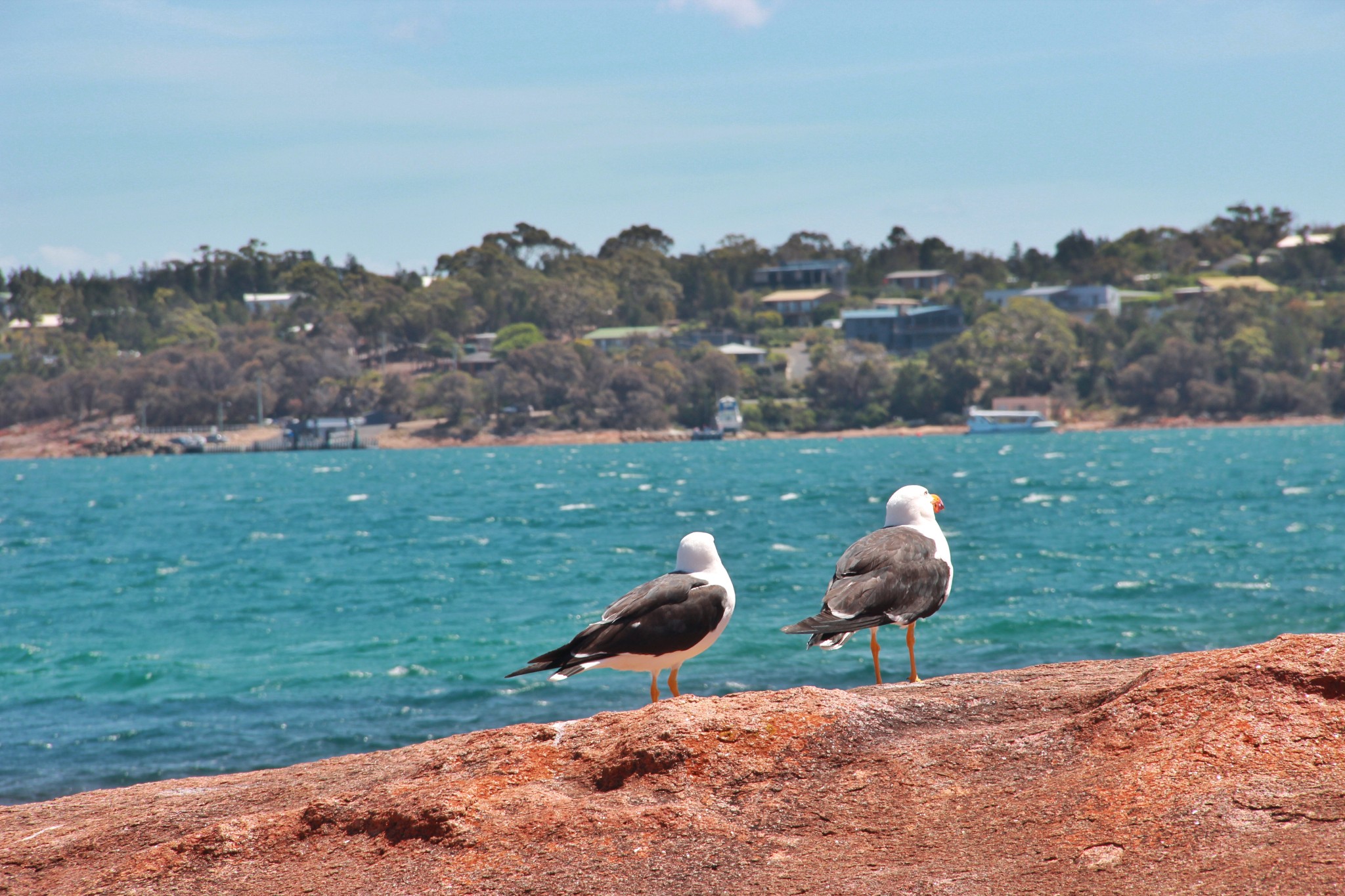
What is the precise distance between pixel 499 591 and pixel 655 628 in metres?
23.8

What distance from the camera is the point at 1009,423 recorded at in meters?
129

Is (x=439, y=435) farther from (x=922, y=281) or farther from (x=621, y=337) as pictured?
(x=922, y=281)

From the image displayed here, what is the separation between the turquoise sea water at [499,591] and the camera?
16953 millimetres

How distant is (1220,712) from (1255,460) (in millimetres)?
80063

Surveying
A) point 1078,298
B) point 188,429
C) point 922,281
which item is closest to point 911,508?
point 188,429

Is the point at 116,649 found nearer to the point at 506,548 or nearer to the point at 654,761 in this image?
the point at 506,548

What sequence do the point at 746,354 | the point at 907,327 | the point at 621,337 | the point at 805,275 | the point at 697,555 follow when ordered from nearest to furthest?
the point at 697,555, the point at 746,354, the point at 907,327, the point at 621,337, the point at 805,275

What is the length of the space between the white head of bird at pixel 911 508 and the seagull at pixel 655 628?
130 cm

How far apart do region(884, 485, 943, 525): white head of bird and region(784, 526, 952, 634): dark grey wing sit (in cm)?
20

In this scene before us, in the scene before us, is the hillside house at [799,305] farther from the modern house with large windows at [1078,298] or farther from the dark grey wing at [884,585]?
the dark grey wing at [884,585]

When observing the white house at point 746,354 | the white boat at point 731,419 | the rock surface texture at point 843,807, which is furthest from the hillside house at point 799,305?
the rock surface texture at point 843,807

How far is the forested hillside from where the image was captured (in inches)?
5344

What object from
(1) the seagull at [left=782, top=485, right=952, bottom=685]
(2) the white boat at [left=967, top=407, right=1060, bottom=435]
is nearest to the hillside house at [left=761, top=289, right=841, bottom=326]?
(2) the white boat at [left=967, top=407, right=1060, bottom=435]

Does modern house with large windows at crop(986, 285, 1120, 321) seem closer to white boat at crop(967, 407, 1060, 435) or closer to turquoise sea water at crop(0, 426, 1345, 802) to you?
white boat at crop(967, 407, 1060, 435)
